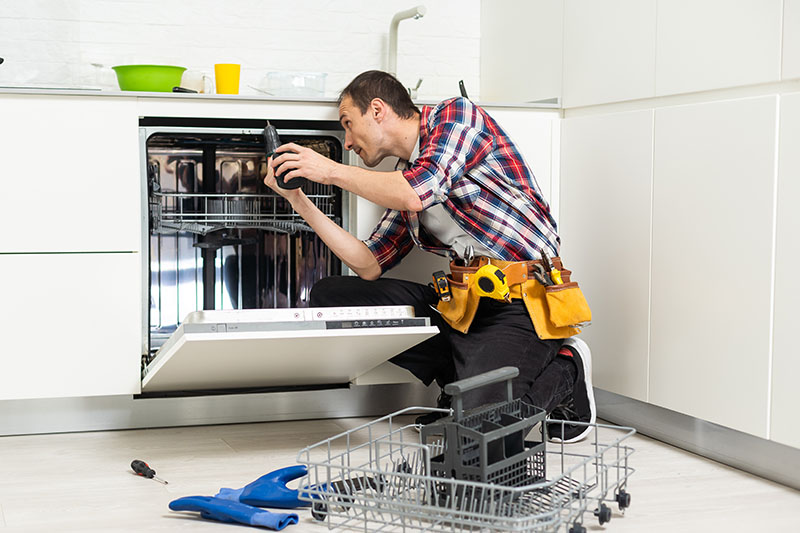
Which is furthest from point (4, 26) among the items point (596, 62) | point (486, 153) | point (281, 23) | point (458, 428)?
point (458, 428)

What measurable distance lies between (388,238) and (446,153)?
40cm

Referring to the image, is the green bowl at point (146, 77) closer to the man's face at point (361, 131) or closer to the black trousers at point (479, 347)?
the man's face at point (361, 131)

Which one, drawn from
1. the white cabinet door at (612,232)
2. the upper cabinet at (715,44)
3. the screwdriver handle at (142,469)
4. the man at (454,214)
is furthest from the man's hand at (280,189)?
the upper cabinet at (715,44)

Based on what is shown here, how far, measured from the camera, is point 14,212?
2480 millimetres

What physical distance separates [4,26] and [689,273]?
2490mm

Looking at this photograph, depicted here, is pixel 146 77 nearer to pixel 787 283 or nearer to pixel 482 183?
pixel 482 183

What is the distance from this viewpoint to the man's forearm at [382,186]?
235 cm

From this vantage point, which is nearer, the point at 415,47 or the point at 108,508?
the point at 108,508

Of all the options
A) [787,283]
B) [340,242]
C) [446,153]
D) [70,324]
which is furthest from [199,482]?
[787,283]

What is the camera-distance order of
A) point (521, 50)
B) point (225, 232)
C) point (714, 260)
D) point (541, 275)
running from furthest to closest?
point (521, 50), point (225, 232), point (541, 275), point (714, 260)

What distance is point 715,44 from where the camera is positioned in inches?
89.2

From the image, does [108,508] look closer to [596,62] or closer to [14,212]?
[14,212]

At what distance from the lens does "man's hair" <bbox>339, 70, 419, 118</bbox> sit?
8.33 ft

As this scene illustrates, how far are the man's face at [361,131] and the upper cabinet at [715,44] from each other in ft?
2.58
